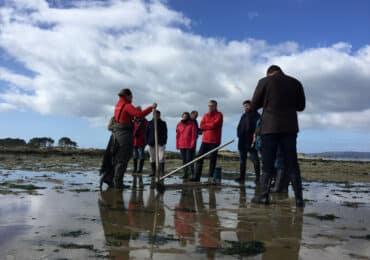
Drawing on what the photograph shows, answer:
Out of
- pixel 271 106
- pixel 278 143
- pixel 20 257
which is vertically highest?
pixel 271 106

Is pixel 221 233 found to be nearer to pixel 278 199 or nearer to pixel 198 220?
pixel 198 220

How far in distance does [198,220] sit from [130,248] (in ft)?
5.28

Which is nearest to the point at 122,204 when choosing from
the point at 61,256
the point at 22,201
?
the point at 22,201

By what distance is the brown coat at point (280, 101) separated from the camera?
668 cm

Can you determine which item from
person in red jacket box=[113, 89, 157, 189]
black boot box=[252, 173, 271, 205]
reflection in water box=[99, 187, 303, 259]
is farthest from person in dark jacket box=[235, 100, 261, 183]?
black boot box=[252, 173, 271, 205]

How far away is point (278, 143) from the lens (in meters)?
6.88

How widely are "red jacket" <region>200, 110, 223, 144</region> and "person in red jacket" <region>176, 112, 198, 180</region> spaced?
0.78 metres

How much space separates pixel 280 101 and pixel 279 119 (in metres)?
0.27

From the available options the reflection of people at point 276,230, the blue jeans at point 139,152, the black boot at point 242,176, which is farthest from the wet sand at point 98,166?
the reflection of people at point 276,230

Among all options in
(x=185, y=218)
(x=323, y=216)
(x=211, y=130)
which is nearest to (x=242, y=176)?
(x=211, y=130)

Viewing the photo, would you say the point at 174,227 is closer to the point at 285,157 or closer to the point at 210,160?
the point at 285,157

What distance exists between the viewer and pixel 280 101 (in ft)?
21.9

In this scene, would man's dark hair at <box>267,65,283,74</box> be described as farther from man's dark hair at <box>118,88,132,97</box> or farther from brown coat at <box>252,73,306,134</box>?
man's dark hair at <box>118,88,132,97</box>

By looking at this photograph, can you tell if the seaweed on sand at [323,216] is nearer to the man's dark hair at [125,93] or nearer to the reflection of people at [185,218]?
the reflection of people at [185,218]
